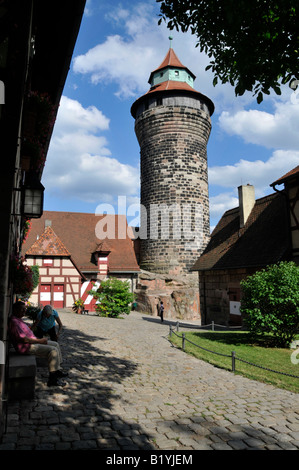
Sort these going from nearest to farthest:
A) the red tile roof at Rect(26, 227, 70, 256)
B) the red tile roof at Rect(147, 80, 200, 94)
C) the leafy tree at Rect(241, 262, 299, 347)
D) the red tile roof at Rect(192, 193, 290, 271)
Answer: the leafy tree at Rect(241, 262, 299, 347) < the red tile roof at Rect(192, 193, 290, 271) < the red tile roof at Rect(26, 227, 70, 256) < the red tile roof at Rect(147, 80, 200, 94)

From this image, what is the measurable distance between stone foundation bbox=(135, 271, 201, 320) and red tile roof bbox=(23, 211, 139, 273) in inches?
84.2

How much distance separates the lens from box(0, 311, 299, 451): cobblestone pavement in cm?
372

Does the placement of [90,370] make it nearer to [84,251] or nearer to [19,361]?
[19,361]

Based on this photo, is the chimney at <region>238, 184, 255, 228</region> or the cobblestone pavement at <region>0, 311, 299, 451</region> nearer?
the cobblestone pavement at <region>0, 311, 299, 451</region>

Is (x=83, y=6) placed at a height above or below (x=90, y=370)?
above

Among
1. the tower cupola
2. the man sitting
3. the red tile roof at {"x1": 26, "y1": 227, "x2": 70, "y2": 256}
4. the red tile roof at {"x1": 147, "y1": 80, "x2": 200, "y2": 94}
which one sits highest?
the tower cupola

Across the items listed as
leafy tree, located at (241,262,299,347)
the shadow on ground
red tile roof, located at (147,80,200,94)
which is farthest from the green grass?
red tile roof, located at (147,80,200,94)

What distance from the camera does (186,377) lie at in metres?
6.59

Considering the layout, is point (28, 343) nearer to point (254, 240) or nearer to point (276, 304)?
point (276, 304)

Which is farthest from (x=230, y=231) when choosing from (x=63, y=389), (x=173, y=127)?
(x=63, y=389)

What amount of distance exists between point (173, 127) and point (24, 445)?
88.4 feet

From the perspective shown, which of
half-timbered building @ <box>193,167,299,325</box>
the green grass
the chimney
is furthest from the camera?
the chimney

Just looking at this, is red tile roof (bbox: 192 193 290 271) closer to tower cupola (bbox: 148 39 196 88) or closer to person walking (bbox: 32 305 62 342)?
person walking (bbox: 32 305 62 342)

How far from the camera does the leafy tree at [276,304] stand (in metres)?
9.86
